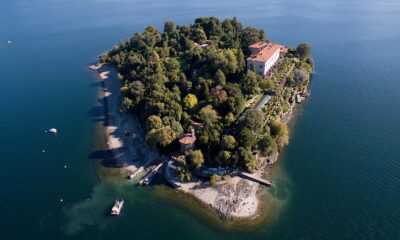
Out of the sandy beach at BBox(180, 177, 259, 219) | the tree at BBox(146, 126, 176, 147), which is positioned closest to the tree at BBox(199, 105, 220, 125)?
the tree at BBox(146, 126, 176, 147)

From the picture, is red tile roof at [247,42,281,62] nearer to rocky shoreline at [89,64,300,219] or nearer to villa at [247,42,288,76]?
villa at [247,42,288,76]

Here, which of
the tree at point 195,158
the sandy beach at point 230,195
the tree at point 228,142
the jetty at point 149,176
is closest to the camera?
the sandy beach at point 230,195

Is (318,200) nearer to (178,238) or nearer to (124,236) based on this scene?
(178,238)

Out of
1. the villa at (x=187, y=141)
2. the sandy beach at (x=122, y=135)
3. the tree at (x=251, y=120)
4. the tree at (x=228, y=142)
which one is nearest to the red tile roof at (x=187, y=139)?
the villa at (x=187, y=141)

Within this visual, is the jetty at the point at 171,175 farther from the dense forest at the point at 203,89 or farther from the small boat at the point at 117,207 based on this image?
the small boat at the point at 117,207

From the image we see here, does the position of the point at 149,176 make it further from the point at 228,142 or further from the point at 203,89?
the point at 203,89
